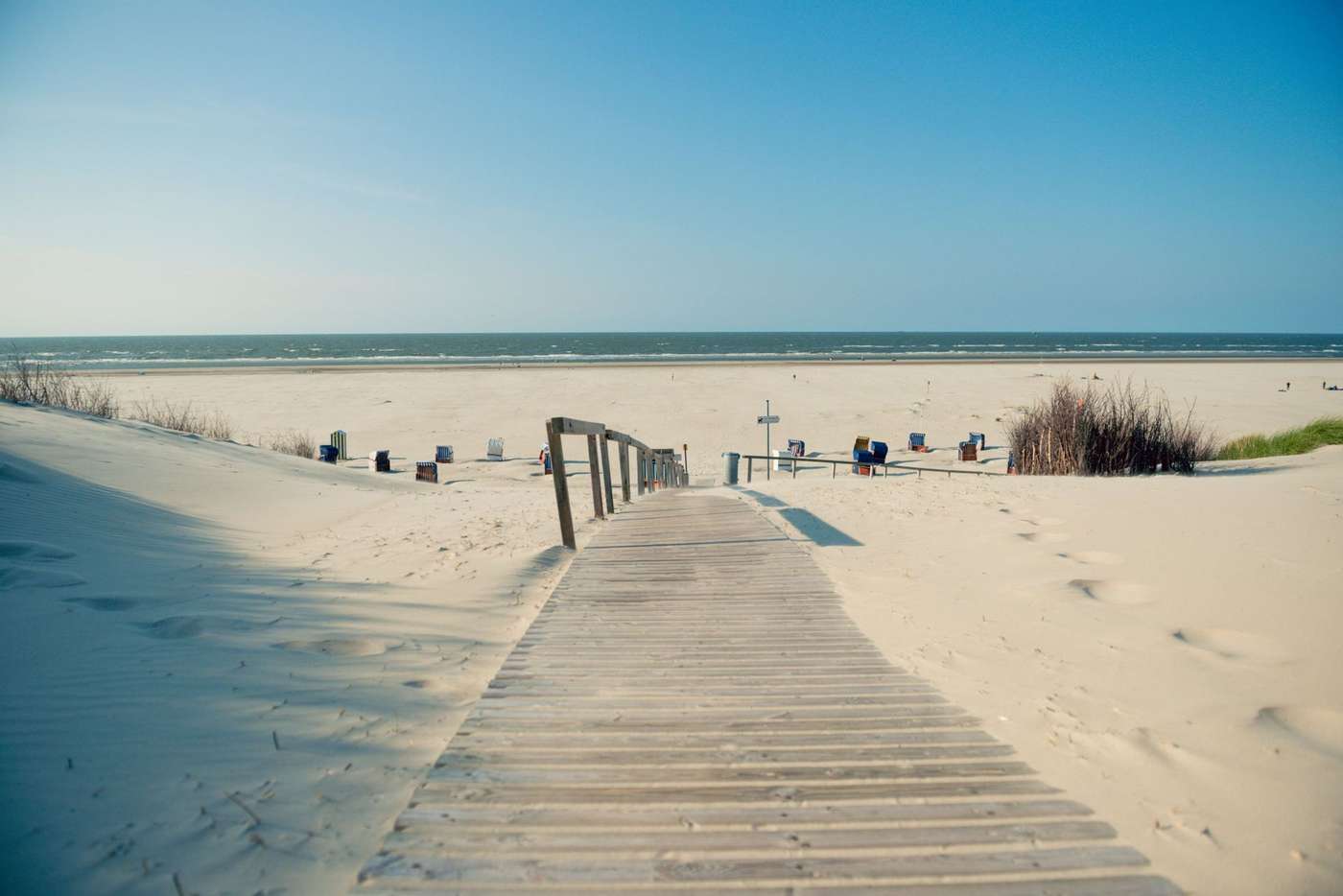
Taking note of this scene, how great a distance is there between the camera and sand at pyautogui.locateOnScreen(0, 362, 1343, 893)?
2225 mm

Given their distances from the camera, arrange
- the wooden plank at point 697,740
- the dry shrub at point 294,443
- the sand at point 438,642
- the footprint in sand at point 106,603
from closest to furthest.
Answer: the sand at point 438,642 < the wooden plank at point 697,740 < the footprint in sand at point 106,603 < the dry shrub at point 294,443

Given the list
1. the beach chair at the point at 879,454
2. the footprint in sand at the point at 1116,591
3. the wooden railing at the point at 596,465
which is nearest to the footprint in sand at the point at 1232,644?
the footprint in sand at the point at 1116,591

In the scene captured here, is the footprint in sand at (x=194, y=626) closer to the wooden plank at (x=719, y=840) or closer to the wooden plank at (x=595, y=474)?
the wooden plank at (x=719, y=840)

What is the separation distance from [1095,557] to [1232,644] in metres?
1.53

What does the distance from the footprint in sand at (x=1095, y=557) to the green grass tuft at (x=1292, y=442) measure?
8.45m

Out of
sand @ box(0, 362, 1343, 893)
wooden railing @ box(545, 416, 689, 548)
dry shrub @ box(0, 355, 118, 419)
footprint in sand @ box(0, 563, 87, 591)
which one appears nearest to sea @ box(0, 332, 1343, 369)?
dry shrub @ box(0, 355, 118, 419)

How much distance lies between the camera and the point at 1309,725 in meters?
2.88

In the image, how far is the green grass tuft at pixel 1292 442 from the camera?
452 inches

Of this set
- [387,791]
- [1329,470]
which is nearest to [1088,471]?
[1329,470]

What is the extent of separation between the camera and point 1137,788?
2525 millimetres

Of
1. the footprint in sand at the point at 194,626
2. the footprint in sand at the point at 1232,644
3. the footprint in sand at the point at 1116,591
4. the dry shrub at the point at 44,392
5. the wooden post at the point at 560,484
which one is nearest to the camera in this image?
the footprint in sand at the point at 1232,644

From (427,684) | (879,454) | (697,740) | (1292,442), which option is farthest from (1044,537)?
(879,454)

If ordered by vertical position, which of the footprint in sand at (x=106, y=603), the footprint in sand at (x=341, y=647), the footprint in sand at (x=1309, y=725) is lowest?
the footprint in sand at (x=1309, y=725)

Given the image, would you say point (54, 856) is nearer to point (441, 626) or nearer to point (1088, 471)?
point (441, 626)
